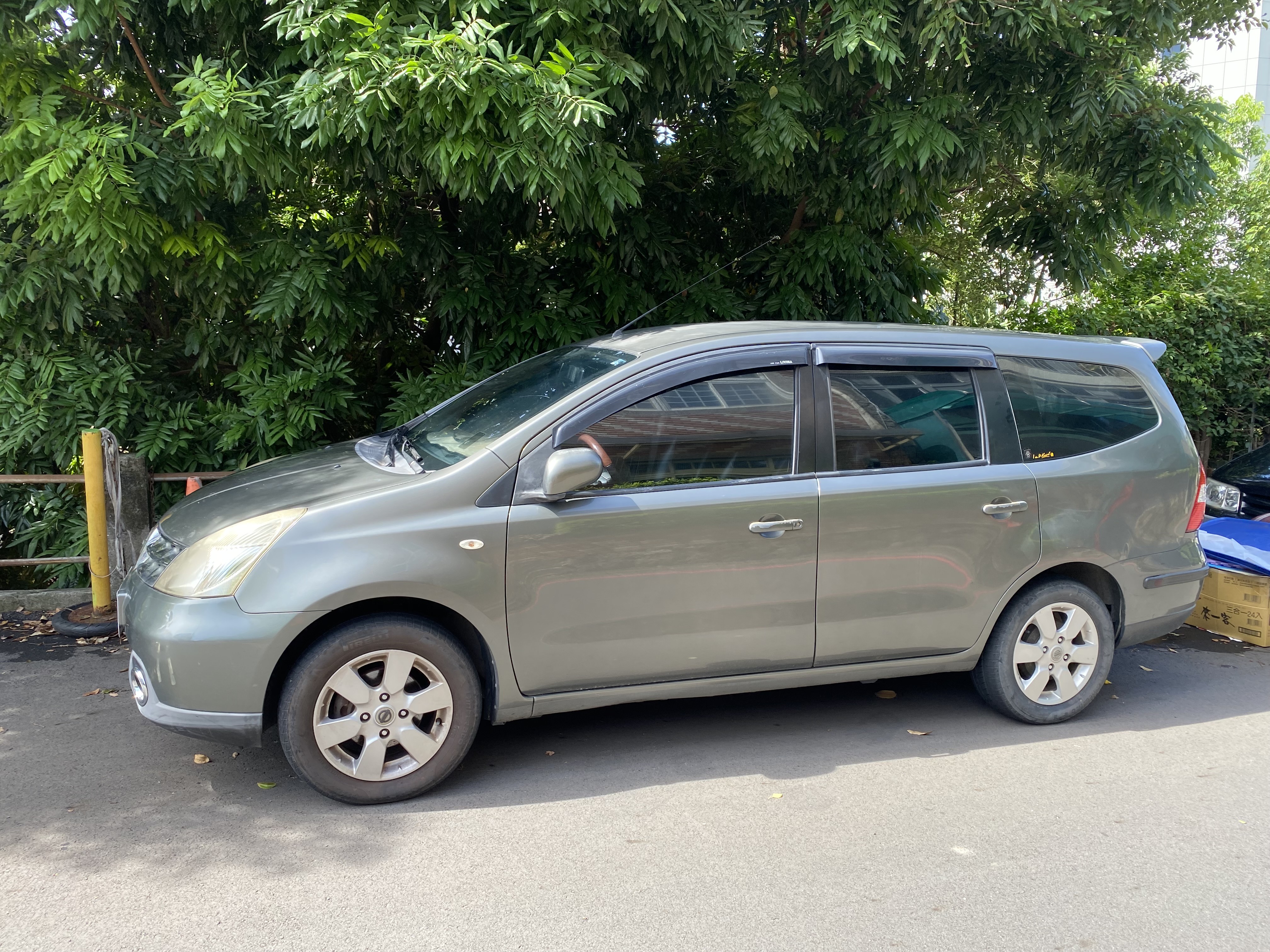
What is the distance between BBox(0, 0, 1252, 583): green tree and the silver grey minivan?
1.65 metres

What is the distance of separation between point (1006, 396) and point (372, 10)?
3.71 meters

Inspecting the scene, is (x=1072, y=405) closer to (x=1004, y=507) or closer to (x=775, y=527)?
(x=1004, y=507)

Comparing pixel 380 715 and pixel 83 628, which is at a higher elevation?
pixel 380 715

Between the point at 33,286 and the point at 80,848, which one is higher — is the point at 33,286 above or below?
above

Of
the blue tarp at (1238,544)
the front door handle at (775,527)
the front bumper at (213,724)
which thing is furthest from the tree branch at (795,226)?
the front bumper at (213,724)

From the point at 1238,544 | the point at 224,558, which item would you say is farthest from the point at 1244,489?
the point at 224,558

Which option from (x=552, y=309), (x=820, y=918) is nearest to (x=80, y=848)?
(x=820, y=918)

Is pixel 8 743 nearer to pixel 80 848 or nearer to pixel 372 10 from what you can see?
pixel 80 848

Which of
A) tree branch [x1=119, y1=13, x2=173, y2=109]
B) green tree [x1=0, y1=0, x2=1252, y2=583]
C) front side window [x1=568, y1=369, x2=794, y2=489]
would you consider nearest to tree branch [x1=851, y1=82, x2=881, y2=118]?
green tree [x1=0, y1=0, x2=1252, y2=583]

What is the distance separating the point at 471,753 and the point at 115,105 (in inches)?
189

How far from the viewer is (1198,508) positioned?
513cm

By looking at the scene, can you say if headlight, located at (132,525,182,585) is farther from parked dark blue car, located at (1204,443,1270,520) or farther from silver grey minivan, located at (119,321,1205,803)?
parked dark blue car, located at (1204,443,1270,520)

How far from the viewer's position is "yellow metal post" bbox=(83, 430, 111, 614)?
21.0 feet

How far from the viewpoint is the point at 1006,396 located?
4.81 meters
